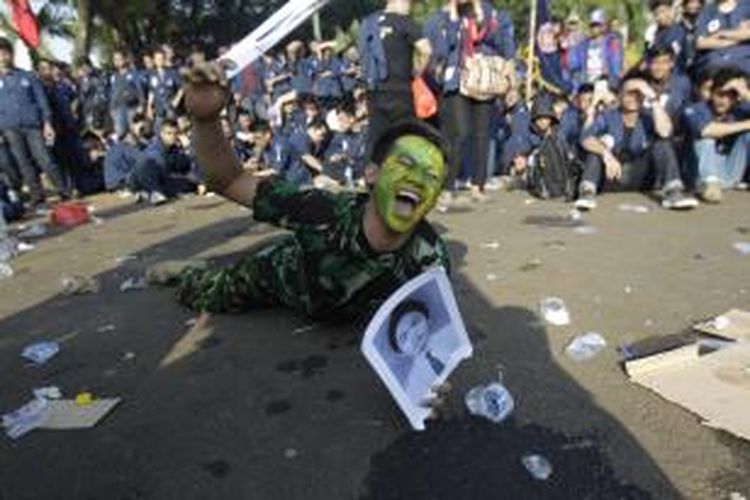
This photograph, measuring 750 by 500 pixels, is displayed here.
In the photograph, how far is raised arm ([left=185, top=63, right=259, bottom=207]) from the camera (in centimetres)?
289

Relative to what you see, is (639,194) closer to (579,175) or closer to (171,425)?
(579,175)

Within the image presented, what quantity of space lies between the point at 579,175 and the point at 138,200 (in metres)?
5.19

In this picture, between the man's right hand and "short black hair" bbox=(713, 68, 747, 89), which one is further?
"short black hair" bbox=(713, 68, 747, 89)

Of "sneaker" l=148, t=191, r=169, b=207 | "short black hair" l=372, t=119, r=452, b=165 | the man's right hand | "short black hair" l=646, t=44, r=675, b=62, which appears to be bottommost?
"sneaker" l=148, t=191, r=169, b=207

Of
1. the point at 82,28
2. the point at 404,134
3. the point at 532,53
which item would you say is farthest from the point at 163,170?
the point at 82,28

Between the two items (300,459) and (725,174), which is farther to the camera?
(725,174)

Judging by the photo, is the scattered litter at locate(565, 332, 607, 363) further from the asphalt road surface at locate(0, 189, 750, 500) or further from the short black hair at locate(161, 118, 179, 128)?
the short black hair at locate(161, 118, 179, 128)

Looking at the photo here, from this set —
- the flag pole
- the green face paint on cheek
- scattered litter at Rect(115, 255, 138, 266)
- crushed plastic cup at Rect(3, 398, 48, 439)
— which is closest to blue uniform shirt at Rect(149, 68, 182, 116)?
the flag pole

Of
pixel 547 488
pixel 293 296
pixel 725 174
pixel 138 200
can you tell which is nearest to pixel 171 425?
pixel 293 296

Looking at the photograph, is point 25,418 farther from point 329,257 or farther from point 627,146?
point 627,146

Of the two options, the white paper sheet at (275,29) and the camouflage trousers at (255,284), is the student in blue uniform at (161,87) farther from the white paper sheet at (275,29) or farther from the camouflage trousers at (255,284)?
the white paper sheet at (275,29)

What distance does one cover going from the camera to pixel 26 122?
9633 mm

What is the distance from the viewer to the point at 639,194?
785 centimetres

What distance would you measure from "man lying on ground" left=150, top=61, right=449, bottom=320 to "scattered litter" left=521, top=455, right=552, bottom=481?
1.10 metres
